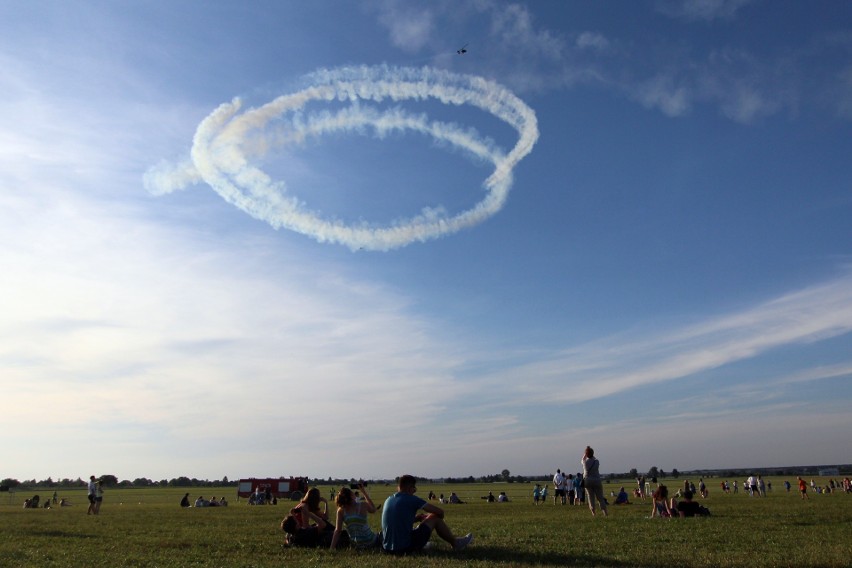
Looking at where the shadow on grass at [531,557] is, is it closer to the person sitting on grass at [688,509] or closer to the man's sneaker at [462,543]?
the man's sneaker at [462,543]

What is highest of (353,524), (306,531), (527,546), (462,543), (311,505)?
(311,505)

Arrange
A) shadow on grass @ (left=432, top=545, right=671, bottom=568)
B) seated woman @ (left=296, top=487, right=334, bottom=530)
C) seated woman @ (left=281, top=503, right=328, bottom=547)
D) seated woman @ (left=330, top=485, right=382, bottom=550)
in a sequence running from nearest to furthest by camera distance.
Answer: shadow on grass @ (left=432, top=545, right=671, bottom=568), seated woman @ (left=330, top=485, right=382, bottom=550), seated woman @ (left=281, top=503, right=328, bottom=547), seated woman @ (left=296, top=487, right=334, bottom=530)

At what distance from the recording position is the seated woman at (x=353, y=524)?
11867 mm

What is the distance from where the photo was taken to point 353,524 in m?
11.9

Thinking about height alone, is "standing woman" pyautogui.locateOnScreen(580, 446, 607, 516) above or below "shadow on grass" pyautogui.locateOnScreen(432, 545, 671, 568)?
above

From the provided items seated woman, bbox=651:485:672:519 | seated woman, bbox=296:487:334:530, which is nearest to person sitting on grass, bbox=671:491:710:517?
seated woman, bbox=651:485:672:519

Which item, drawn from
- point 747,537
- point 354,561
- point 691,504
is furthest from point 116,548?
point 691,504

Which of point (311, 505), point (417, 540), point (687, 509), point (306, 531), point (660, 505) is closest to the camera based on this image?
point (417, 540)

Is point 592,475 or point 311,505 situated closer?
point 311,505

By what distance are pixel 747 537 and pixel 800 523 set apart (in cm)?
502

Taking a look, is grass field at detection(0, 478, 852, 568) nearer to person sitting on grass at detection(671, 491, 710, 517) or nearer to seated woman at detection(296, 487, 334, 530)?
seated woman at detection(296, 487, 334, 530)

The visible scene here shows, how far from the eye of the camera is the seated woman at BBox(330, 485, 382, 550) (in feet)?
38.9

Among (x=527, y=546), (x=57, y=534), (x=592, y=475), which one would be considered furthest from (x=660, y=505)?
(x=57, y=534)

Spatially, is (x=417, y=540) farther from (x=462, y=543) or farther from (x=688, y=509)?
(x=688, y=509)
